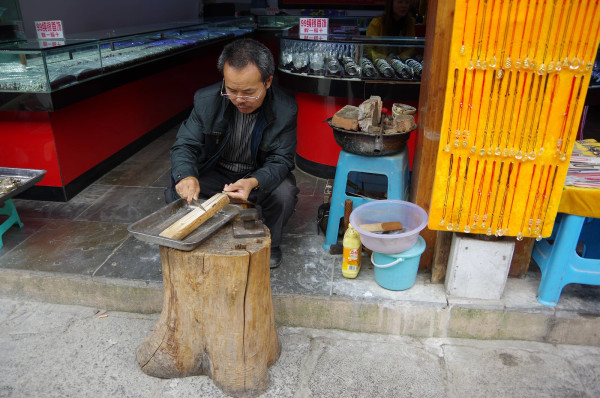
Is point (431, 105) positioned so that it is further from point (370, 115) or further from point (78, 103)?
point (78, 103)

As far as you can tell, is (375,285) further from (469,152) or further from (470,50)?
(470,50)

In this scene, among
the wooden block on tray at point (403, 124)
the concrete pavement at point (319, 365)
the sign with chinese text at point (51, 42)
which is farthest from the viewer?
the sign with chinese text at point (51, 42)

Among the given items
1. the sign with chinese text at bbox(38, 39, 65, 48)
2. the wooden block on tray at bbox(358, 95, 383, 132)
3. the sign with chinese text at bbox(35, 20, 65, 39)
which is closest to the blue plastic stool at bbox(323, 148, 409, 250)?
the wooden block on tray at bbox(358, 95, 383, 132)

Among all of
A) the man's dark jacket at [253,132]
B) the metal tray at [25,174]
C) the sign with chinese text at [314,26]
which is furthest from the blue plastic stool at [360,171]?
the metal tray at [25,174]

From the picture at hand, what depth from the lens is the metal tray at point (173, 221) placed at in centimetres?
213

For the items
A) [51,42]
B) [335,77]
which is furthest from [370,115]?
[51,42]

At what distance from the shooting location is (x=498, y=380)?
2.48 metres

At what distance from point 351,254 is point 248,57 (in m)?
1.34

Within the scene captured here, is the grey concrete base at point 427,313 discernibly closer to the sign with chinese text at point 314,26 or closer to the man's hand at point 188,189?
the man's hand at point 188,189

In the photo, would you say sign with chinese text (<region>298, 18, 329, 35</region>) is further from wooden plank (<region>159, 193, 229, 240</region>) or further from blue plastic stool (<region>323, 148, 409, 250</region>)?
wooden plank (<region>159, 193, 229, 240</region>)

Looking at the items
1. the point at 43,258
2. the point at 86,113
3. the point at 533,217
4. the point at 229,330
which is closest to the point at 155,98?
the point at 86,113

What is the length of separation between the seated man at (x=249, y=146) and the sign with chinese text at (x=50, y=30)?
2192 millimetres

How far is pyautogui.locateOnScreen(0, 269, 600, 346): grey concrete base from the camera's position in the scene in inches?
107

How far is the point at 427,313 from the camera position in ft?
9.05
